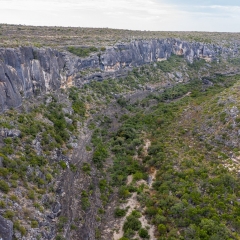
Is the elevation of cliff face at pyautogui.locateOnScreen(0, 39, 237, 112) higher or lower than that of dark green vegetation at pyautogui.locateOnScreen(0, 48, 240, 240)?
higher

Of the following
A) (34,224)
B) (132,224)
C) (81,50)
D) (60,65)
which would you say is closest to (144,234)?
(132,224)

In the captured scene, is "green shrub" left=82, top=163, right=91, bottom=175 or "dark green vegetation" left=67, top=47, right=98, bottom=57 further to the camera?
"dark green vegetation" left=67, top=47, right=98, bottom=57

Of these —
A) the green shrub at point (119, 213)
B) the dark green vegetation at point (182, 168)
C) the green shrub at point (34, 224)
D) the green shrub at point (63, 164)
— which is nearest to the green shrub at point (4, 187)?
the green shrub at point (34, 224)

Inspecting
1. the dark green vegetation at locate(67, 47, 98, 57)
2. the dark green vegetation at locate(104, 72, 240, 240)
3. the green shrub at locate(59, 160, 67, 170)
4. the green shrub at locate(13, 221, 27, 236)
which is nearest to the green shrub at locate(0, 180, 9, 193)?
the green shrub at locate(13, 221, 27, 236)

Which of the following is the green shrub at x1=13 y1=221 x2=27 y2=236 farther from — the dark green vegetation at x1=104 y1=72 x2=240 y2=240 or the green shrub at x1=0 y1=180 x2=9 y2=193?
the dark green vegetation at x1=104 y1=72 x2=240 y2=240

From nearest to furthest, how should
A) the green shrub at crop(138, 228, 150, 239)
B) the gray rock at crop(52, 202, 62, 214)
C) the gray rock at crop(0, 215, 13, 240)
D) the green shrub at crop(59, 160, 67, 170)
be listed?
the gray rock at crop(0, 215, 13, 240) < the green shrub at crop(138, 228, 150, 239) < the gray rock at crop(52, 202, 62, 214) < the green shrub at crop(59, 160, 67, 170)

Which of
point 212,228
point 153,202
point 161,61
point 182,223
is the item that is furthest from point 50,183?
point 161,61

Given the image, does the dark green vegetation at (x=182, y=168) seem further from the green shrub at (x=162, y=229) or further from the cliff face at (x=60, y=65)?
the cliff face at (x=60, y=65)

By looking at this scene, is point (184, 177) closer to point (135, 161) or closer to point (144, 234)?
point (135, 161)
